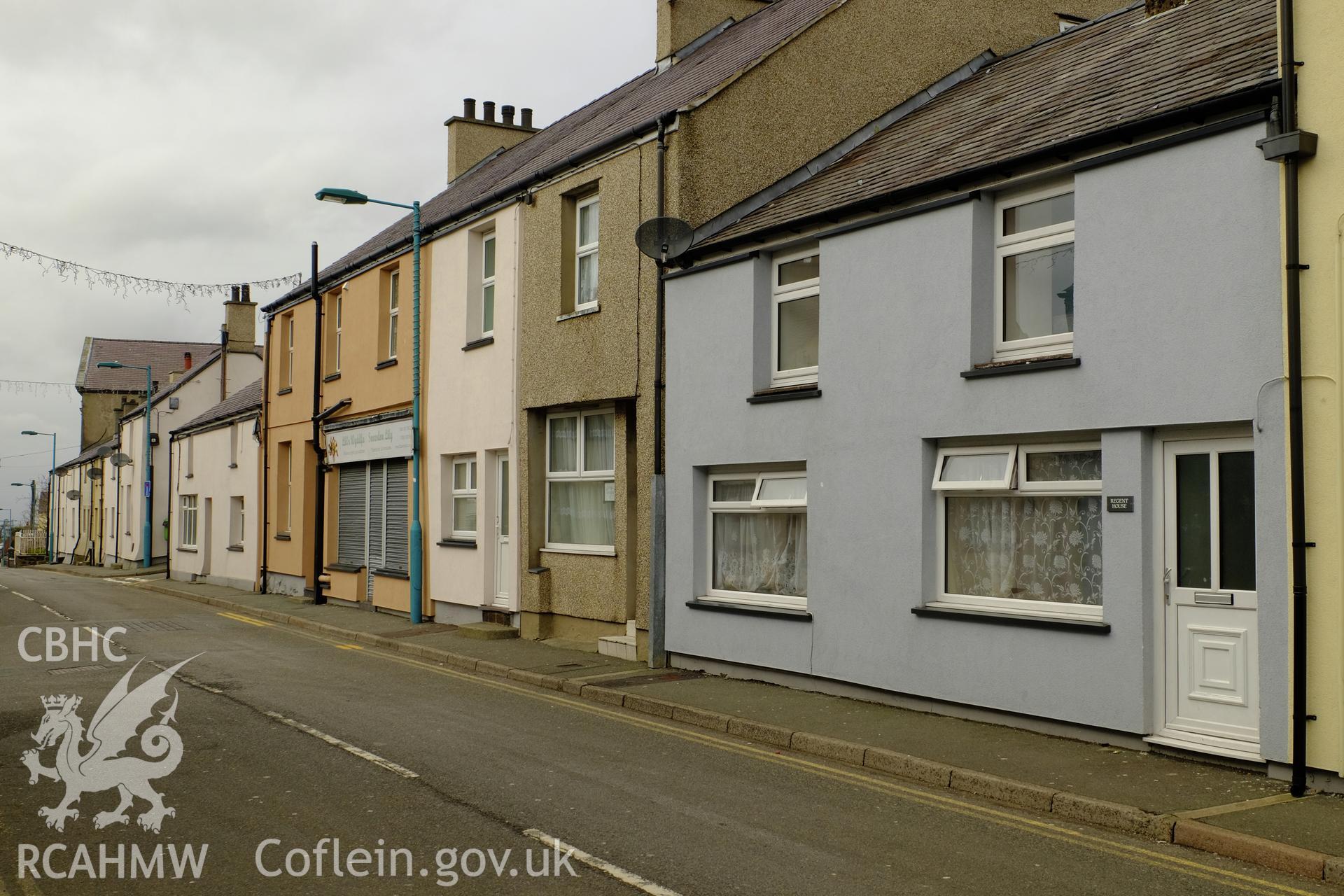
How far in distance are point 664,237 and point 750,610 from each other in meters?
4.38

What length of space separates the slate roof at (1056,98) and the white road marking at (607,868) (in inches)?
264

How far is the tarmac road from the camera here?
603 cm

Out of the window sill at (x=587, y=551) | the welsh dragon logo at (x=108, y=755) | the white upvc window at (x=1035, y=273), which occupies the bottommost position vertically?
the welsh dragon logo at (x=108, y=755)

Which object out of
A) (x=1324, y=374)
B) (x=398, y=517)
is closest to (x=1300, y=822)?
(x=1324, y=374)

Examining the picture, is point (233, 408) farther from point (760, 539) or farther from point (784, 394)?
point (784, 394)

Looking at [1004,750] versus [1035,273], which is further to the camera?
[1035,273]

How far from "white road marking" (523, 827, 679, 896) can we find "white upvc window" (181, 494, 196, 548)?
33.7 metres

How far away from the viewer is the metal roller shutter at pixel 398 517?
21.8 metres

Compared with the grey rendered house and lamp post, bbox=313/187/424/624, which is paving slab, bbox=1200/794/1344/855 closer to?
the grey rendered house

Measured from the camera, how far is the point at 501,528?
1891 cm

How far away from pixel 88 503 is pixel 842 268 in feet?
192

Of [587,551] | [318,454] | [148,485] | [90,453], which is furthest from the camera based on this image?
[90,453]

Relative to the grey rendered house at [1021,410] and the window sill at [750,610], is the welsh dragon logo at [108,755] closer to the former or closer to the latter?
the window sill at [750,610]

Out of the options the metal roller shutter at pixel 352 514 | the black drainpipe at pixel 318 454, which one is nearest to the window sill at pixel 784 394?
the metal roller shutter at pixel 352 514
